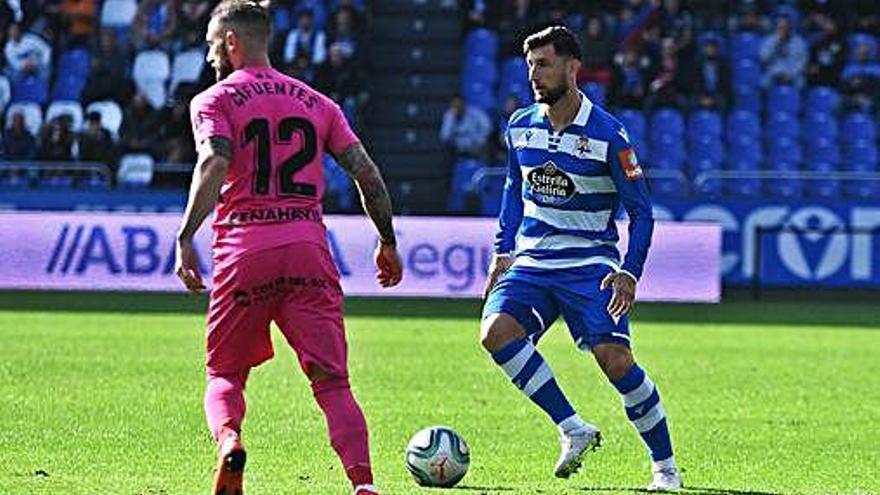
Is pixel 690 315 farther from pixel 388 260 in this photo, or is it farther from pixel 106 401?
pixel 388 260

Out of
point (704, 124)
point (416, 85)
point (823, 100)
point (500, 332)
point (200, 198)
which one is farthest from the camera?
point (416, 85)

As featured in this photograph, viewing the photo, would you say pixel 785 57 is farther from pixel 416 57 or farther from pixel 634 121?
pixel 416 57

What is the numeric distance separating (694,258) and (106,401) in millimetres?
12621

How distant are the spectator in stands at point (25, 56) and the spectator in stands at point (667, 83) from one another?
9169 mm

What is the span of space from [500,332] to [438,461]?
0.77 m

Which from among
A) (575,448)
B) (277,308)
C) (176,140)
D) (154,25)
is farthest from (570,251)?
(154,25)

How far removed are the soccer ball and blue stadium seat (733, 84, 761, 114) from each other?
20.8m

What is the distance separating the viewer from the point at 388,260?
8.71 meters

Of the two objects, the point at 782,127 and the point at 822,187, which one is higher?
the point at 782,127

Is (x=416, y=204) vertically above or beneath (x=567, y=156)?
beneath

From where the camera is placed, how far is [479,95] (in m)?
30.0

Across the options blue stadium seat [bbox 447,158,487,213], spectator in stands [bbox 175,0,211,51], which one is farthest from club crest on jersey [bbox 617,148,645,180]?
spectator in stands [bbox 175,0,211,51]

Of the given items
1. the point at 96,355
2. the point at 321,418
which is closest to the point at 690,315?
the point at 96,355

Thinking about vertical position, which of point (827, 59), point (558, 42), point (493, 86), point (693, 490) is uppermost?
point (558, 42)
